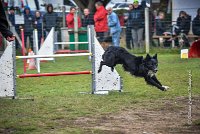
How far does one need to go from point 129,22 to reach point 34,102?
11.6 metres

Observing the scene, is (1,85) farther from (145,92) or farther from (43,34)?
(43,34)

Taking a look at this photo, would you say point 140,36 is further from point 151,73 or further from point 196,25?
point 151,73

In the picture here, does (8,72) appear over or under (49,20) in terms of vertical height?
under

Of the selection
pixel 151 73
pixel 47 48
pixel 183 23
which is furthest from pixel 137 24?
pixel 151 73

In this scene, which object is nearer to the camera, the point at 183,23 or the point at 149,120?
the point at 149,120

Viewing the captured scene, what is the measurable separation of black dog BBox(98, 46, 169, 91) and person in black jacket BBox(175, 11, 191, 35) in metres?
10.6

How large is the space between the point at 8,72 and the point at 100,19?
9.95 m

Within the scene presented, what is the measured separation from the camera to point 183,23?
64.8 ft

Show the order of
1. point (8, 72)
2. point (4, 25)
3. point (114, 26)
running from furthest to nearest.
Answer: point (114, 26) → point (8, 72) → point (4, 25)

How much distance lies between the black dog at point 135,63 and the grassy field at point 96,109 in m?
0.30

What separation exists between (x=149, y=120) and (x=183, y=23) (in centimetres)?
1343

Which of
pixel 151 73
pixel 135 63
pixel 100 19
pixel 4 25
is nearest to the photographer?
pixel 4 25

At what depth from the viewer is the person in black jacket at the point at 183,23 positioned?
1966cm

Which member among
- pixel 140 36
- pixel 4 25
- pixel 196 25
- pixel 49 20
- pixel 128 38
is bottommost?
pixel 128 38
